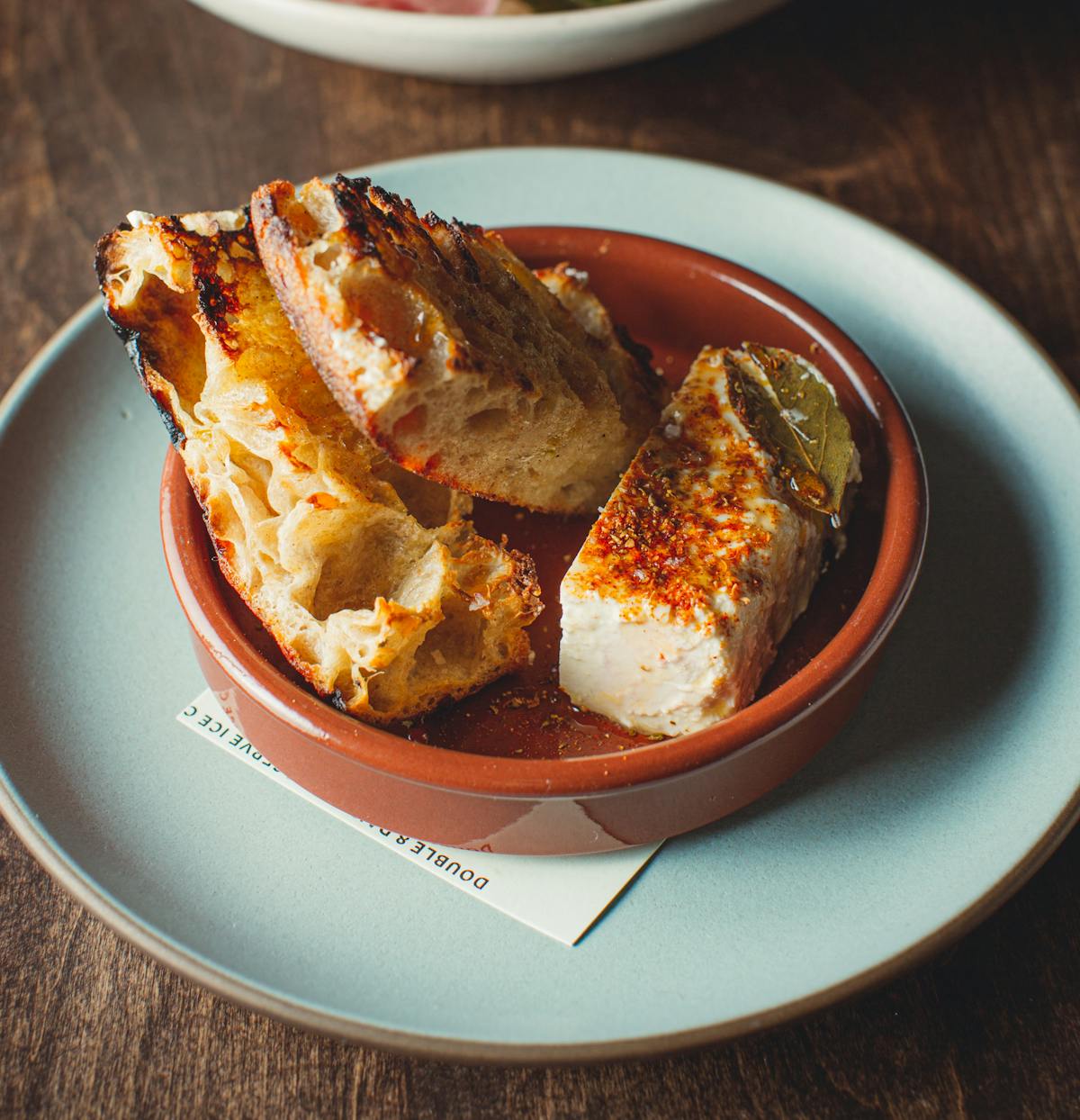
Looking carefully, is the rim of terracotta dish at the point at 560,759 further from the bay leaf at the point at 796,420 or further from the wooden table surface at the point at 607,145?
the wooden table surface at the point at 607,145

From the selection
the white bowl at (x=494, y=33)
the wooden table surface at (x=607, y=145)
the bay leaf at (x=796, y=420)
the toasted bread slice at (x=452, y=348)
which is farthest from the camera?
the white bowl at (x=494, y=33)

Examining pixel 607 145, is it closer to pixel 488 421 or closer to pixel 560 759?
pixel 488 421

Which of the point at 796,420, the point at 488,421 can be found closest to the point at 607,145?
the point at 796,420

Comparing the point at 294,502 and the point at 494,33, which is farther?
the point at 494,33

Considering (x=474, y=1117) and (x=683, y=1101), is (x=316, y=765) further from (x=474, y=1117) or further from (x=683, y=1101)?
(x=683, y=1101)

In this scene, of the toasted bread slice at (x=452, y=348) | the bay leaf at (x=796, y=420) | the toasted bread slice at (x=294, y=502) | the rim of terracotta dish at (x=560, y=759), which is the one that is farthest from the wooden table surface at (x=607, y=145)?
the toasted bread slice at (x=452, y=348)
